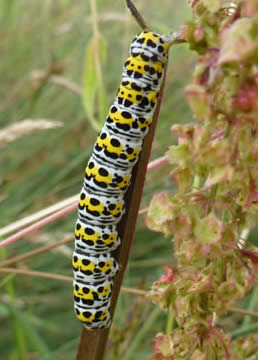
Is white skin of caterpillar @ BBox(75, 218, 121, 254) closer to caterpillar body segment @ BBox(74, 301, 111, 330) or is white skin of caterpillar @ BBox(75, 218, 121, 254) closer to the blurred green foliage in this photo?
caterpillar body segment @ BBox(74, 301, 111, 330)

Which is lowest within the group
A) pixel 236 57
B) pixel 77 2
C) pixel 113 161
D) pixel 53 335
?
pixel 53 335

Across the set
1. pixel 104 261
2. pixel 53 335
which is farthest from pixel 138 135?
pixel 53 335

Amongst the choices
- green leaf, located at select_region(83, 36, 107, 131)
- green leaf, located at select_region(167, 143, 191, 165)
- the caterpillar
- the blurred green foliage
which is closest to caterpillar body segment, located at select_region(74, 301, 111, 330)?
the caterpillar

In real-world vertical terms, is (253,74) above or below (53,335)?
above

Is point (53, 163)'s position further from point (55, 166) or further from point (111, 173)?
point (111, 173)

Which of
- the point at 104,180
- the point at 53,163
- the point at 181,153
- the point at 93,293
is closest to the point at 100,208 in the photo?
the point at 104,180

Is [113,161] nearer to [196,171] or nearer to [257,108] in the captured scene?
[196,171]

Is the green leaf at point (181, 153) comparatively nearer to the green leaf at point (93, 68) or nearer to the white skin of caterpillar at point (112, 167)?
the white skin of caterpillar at point (112, 167)

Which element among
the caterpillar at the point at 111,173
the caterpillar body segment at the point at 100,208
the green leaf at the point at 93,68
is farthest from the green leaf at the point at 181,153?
the green leaf at the point at 93,68

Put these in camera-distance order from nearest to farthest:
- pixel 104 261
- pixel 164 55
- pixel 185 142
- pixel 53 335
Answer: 1. pixel 185 142
2. pixel 164 55
3. pixel 104 261
4. pixel 53 335
